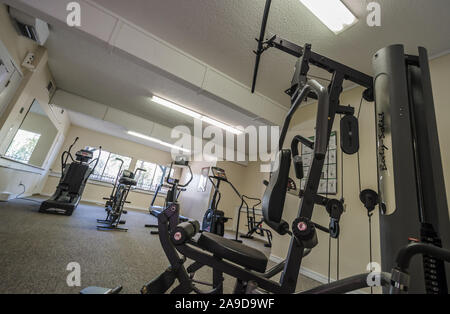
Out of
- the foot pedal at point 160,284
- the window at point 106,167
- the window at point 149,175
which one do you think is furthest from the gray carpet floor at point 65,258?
the window at point 149,175

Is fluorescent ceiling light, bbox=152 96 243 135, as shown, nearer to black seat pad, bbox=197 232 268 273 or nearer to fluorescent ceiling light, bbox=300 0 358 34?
fluorescent ceiling light, bbox=300 0 358 34

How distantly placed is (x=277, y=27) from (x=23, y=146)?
5.21 metres

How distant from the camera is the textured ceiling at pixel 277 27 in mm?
1735

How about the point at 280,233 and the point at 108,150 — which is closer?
the point at 280,233

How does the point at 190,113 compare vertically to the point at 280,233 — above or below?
above

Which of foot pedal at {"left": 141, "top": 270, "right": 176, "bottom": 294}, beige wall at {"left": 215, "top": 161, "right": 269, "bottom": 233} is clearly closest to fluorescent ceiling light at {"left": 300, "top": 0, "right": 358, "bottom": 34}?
foot pedal at {"left": 141, "top": 270, "right": 176, "bottom": 294}

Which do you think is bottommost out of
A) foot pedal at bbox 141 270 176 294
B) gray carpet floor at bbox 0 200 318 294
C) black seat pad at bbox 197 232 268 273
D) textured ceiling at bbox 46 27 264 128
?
gray carpet floor at bbox 0 200 318 294

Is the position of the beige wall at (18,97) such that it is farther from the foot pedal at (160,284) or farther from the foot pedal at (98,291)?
the foot pedal at (160,284)

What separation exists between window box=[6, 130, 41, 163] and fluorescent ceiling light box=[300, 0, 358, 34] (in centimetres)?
491

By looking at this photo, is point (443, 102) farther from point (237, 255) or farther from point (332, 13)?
point (237, 255)

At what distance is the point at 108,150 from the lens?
22.6ft

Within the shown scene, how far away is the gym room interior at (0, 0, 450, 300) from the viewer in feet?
3.15

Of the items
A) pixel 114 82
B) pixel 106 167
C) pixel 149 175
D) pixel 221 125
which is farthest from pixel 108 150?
pixel 221 125
